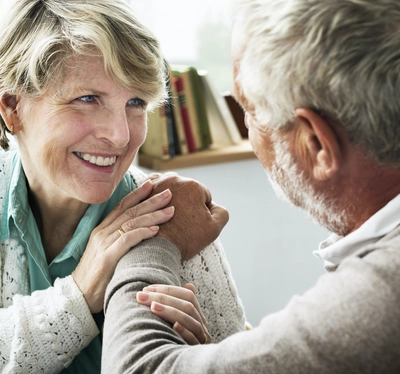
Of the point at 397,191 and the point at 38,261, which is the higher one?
the point at 397,191

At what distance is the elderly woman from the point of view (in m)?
1.52

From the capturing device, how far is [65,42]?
1.55 metres

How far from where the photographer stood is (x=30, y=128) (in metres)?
1.65

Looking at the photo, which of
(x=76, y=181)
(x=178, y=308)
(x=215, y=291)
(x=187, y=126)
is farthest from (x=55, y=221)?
(x=187, y=126)

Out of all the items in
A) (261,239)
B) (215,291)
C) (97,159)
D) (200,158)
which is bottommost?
(261,239)

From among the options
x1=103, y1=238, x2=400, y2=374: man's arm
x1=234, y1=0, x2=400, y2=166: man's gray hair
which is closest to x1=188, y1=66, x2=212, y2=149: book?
x1=234, y1=0, x2=400, y2=166: man's gray hair

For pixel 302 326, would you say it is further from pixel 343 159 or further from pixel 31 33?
pixel 31 33

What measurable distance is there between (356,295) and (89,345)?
0.94 meters

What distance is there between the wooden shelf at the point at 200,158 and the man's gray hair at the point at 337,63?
2.01 m

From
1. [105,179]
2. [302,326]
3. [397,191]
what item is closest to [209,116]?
[105,179]

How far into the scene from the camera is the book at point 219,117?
3.26m

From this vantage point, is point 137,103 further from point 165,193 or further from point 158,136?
point 158,136

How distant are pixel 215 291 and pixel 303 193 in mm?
569

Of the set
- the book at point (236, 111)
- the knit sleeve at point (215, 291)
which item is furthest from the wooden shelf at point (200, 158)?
the knit sleeve at point (215, 291)
